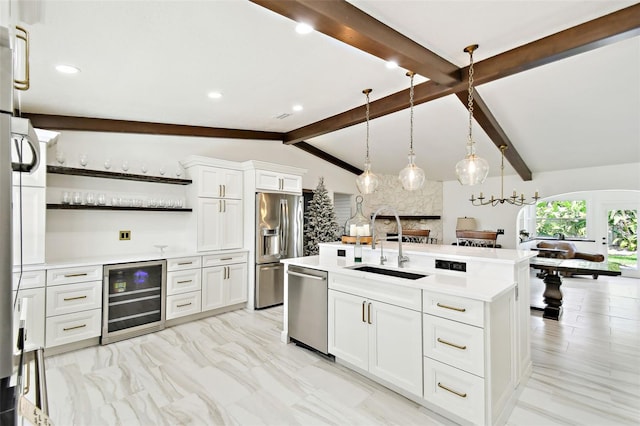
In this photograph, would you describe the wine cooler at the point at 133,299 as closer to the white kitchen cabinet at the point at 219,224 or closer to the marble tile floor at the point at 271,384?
the marble tile floor at the point at 271,384

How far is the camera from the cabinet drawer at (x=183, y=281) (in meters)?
3.86

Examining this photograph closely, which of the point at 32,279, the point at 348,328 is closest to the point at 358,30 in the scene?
the point at 348,328

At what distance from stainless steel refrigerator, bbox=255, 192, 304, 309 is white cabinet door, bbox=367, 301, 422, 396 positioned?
246 centimetres

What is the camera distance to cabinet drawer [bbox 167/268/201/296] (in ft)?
12.7

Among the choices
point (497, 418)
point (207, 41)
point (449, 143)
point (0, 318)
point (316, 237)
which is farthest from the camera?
point (316, 237)

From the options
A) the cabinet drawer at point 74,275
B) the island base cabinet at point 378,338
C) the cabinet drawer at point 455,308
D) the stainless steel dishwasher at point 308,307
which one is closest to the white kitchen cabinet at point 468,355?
the cabinet drawer at point 455,308

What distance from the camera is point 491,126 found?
448 centimetres

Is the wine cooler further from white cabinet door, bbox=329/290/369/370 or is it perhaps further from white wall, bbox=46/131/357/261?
white cabinet door, bbox=329/290/369/370

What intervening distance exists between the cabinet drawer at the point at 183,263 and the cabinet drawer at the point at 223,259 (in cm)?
9

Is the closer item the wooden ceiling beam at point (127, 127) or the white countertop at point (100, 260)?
the white countertop at point (100, 260)

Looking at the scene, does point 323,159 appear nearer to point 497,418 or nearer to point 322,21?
point 322,21

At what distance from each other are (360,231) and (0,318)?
10.6 feet

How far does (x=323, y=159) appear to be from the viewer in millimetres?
6793

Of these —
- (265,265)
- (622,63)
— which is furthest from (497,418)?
(622,63)
